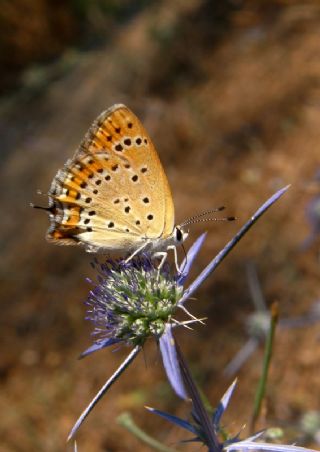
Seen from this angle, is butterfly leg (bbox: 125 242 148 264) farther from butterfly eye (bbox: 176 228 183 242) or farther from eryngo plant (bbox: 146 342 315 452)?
eryngo plant (bbox: 146 342 315 452)

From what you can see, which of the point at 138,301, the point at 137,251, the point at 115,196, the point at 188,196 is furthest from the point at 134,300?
the point at 188,196

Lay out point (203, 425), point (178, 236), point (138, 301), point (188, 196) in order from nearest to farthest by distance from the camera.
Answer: point (203, 425) → point (138, 301) → point (178, 236) → point (188, 196)

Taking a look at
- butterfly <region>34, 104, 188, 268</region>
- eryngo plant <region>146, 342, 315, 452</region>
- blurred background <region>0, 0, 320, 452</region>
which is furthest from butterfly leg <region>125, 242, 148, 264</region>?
blurred background <region>0, 0, 320, 452</region>

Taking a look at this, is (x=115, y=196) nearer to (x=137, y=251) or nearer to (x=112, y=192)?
(x=112, y=192)

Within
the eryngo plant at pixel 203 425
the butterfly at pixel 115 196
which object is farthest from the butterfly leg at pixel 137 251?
the eryngo plant at pixel 203 425

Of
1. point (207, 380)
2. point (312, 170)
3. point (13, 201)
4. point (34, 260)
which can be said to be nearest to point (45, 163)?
point (13, 201)

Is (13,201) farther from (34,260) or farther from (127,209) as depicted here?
(127,209)
